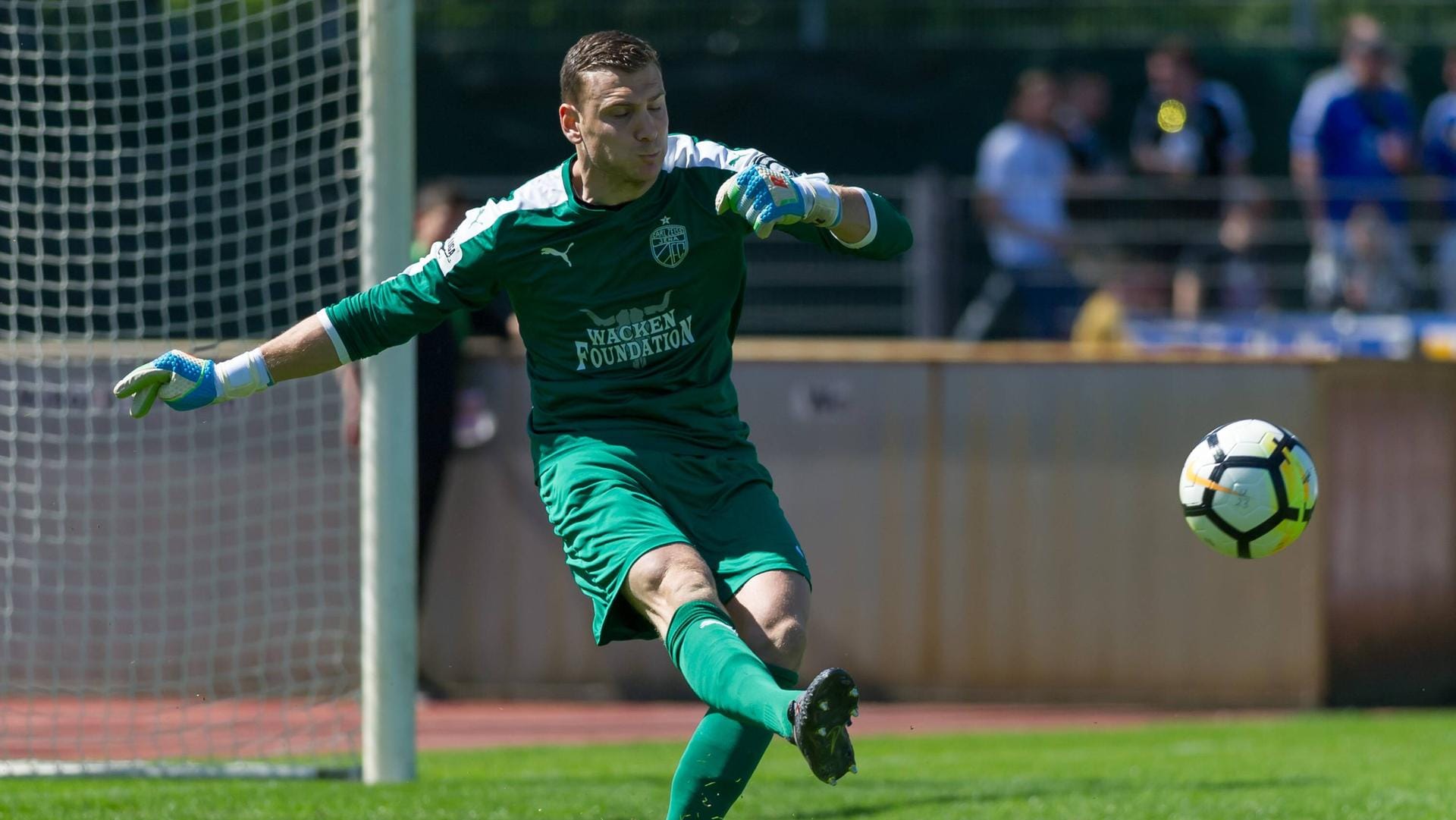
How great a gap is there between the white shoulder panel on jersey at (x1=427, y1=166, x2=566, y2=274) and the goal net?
3.93 meters

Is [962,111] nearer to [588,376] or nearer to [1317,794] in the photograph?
[1317,794]

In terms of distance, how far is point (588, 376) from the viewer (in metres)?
5.31

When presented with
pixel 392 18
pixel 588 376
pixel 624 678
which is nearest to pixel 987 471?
pixel 624 678

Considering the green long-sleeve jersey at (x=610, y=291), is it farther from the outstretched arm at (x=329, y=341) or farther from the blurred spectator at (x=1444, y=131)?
the blurred spectator at (x=1444, y=131)

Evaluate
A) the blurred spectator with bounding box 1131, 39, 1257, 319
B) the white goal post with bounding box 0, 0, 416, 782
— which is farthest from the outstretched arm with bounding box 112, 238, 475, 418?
the blurred spectator with bounding box 1131, 39, 1257, 319

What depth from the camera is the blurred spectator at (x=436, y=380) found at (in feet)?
34.0

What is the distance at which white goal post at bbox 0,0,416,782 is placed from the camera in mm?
8672

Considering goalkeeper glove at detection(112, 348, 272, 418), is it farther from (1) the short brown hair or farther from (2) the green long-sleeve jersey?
(1) the short brown hair

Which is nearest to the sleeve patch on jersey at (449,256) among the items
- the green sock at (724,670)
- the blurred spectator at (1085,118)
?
the green sock at (724,670)

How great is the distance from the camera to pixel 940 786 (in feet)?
24.6

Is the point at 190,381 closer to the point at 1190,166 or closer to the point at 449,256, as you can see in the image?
the point at 449,256

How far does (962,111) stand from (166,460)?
642 cm

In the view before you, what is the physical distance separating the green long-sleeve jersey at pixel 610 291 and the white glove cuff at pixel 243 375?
215 millimetres

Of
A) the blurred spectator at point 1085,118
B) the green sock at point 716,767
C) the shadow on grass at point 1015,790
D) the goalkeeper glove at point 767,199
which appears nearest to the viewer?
the goalkeeper glove at point 767,199
